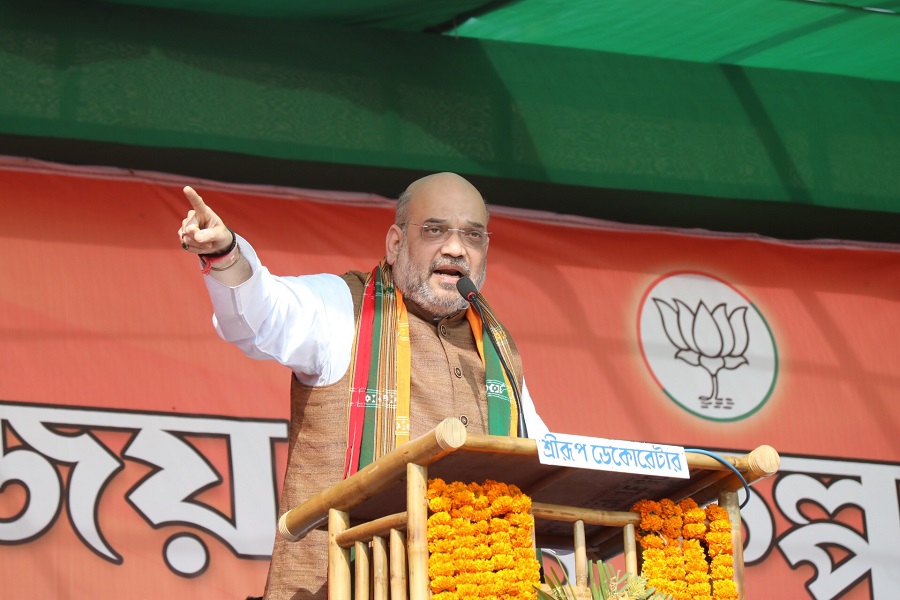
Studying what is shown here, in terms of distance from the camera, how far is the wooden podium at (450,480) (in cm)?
203

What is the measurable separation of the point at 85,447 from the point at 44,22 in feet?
4.64

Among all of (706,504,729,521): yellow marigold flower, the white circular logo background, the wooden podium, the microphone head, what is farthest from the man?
the white circular logo background

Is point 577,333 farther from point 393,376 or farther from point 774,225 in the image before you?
point 393,376

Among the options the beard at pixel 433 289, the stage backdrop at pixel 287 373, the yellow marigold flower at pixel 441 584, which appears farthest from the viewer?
the stage backdrop at pixel 287 373

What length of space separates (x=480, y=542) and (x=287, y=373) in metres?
2.44

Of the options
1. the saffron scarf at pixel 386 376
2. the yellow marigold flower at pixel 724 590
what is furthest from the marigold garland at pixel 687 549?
the saffron scarf at pixel 386 376

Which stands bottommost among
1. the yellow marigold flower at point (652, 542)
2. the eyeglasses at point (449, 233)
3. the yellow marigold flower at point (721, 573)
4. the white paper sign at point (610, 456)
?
the yellow marigold flower at point (721, 573)

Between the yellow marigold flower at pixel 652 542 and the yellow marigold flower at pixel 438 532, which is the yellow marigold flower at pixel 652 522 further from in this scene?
the yellow marigold flower at pixel 438 532

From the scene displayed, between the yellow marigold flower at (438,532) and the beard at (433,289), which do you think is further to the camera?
the beard at (433,289)

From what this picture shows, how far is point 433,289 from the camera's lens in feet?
10.1

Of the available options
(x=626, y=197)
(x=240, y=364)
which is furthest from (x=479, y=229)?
(x=626, y=197)

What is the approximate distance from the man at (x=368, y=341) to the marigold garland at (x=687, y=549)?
48 centimetres

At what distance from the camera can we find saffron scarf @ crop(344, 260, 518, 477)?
Answer: 109 inches

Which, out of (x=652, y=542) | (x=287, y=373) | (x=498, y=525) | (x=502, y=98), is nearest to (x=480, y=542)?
(x=498, y=525)
